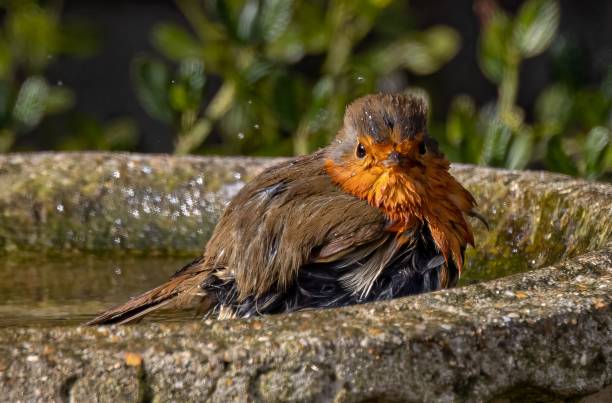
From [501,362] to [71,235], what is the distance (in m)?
1.99

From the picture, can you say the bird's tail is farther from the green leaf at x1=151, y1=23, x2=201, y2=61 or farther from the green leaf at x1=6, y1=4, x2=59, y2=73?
the green leaf at x1=6, y1=4, x2=59, y2=73

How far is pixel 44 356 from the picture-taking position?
1886 millimetres

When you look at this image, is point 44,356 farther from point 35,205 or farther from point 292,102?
point 292,102

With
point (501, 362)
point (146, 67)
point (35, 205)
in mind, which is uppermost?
point (146, 67)

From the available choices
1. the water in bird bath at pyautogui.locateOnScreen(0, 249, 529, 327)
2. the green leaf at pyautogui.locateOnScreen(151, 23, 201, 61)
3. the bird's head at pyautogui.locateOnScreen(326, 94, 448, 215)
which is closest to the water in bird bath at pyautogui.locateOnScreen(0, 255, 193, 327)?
the water in bird bath at pyautogui.locateOnScreen(0, 249, 529, 327)

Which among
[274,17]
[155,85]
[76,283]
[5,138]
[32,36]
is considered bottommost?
[76,283]

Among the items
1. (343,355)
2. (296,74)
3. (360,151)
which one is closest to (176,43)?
(296,74)

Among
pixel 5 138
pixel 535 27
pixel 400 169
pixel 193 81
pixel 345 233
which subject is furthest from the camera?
→ pixel 5 138

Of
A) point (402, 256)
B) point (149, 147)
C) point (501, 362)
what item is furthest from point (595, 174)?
point (149, 147)

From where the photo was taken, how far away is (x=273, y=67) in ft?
15.4

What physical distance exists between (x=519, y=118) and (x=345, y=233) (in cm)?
227

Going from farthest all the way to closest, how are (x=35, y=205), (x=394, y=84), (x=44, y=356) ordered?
(x=394, y=84)
(x=35, y=205)
(x=44, y=356)

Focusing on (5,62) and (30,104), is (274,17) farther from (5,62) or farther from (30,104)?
(5,62)

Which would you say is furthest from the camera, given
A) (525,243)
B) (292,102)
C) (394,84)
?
(394,84)
